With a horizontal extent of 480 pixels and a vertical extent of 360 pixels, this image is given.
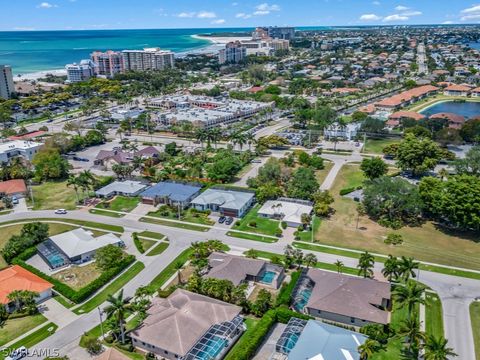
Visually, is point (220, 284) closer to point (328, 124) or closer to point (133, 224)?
point (133, 224)

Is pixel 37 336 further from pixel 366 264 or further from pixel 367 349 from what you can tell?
pixel 366 264

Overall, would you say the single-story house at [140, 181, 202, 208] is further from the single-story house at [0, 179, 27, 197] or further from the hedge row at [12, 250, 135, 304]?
the single-story house at [0, 179, 27, 197]

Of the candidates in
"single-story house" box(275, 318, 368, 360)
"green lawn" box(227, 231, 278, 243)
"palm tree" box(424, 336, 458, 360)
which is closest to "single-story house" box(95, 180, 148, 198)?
"green lawn" box(227, 231, 278, 243)

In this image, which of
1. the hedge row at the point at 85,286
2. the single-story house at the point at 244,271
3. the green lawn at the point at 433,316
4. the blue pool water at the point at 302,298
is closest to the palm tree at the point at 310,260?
the single-story house at the point at 244,271

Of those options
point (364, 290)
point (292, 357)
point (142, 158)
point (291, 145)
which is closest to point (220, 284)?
point (292, 357)

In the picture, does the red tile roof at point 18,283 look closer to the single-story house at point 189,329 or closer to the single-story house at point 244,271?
the single-story house at point 189,329
